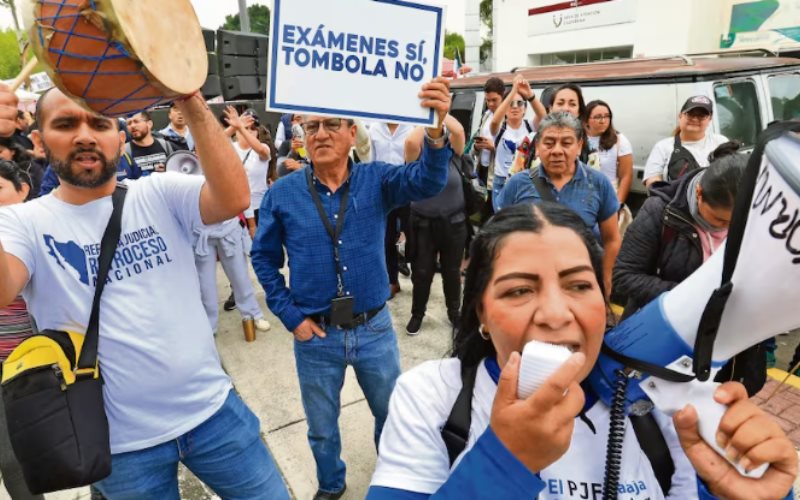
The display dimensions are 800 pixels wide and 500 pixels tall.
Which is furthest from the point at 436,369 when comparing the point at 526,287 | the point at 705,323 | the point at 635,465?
the point at 705,323

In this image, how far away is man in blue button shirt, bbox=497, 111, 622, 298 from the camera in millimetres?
2771

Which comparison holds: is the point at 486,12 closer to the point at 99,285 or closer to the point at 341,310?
the point at 341,310

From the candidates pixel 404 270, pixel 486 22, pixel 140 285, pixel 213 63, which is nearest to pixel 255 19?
pixel 486 22

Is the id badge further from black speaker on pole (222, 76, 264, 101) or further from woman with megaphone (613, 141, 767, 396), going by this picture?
black speaker on pole (222, 76, 264, 101)

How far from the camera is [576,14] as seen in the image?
19469mm

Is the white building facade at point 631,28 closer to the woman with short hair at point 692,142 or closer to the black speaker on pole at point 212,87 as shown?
the woman with short hair at point 692,142

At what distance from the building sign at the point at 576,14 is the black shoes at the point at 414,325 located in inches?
712

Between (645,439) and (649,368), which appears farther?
(645,439)

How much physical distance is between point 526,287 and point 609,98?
536 centimetres

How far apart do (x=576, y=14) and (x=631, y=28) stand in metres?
2.60

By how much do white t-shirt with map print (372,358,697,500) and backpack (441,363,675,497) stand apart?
0.03ft

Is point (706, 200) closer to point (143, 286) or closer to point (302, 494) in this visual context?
point (143, 286)

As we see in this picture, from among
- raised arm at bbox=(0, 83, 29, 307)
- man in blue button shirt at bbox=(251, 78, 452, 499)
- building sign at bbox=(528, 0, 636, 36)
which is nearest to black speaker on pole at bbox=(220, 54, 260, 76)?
man in blue button shirt at bbox=(251, 78, 452, 499)

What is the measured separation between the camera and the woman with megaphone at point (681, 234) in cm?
188
